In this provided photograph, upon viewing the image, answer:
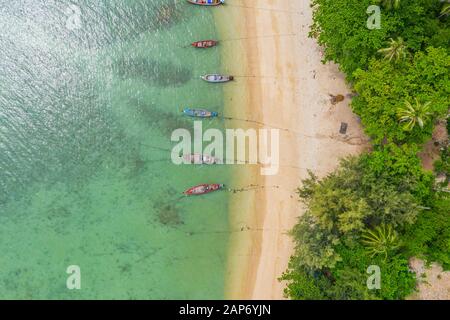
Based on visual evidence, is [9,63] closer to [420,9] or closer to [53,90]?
[53,90]

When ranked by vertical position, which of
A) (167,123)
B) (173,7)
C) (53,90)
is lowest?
(167,123)

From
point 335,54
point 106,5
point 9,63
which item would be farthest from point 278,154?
point 9,63

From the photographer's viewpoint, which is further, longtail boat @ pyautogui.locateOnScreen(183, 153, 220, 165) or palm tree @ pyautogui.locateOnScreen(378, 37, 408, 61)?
longtail boat @ pyautogui.locateOnScreen(183, 153, 220, 165)

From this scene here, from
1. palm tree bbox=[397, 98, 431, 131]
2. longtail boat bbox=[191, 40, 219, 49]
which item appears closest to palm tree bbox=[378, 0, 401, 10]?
palm tree bbox=[397, 98, 431, 131]

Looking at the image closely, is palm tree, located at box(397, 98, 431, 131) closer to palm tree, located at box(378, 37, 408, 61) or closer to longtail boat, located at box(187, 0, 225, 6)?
palm tree, located at box(378, 37, 408, 61)

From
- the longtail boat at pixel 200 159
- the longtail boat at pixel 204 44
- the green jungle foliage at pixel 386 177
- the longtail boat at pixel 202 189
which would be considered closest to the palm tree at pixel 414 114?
the green jungle foliage at pixel 386 177

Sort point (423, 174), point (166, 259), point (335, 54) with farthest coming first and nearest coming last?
point (166, 259), point (335, 54), point (423, 174)

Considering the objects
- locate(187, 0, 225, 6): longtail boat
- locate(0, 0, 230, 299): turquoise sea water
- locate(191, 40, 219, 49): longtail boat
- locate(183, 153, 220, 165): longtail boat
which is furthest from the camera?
locate(187, 0, 225, 6): longtail boat
